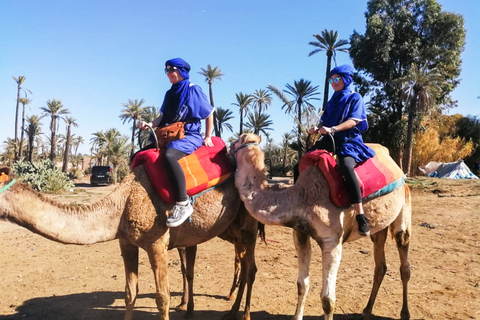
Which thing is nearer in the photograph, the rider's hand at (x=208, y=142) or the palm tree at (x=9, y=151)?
the rider's hand at (x=208, y=142)

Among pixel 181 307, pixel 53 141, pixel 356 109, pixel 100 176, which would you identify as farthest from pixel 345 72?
pixel 53 141

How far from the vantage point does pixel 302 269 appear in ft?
12.6

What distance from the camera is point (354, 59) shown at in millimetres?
29000

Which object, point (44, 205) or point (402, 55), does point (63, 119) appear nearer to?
point (402, 55)

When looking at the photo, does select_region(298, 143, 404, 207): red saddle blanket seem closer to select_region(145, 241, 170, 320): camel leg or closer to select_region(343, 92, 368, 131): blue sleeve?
select_region(343, 92, 368, 131): blue sleeve

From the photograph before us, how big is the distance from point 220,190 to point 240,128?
43.9 m

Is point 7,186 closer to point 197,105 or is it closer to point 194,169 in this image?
point 194,169

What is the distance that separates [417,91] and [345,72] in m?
25.8

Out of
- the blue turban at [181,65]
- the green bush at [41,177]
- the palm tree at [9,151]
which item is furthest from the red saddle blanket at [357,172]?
the palm tree at [9,151]

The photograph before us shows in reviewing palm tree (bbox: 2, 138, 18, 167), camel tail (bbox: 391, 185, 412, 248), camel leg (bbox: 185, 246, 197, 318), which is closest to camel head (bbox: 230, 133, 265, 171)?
camel leg (bbox: 185, 246, 197, 318)

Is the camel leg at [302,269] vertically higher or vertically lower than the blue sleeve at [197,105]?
lower

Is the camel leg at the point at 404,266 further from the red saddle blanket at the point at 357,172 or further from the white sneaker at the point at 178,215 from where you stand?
the white sneaker at the point at 178,215

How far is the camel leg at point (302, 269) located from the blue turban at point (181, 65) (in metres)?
2.23

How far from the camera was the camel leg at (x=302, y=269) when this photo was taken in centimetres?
377
